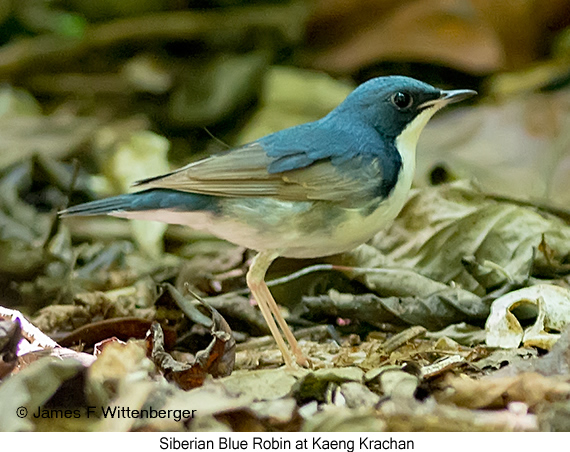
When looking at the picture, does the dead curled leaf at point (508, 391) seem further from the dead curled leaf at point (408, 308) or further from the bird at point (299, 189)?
the dead curled leaf at point (408, 308)

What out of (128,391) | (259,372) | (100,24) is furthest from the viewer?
(100,24)

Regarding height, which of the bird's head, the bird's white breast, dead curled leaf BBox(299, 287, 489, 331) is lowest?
dead curled leaf BBox(299, 287, 489, 331)

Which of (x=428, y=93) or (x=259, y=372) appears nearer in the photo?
(x=259, y=372)

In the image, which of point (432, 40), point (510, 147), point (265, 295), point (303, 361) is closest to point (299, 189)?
point (265, 295)

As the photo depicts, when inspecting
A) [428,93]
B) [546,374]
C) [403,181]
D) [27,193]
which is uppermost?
[428,93]

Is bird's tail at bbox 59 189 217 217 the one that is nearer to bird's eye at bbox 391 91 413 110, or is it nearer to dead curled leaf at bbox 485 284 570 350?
bird's eye at bbox 391 91 413 110

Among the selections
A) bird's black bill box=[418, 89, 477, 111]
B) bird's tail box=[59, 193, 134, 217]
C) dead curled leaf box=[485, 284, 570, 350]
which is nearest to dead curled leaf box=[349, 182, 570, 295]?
dead curled leaf box=[485, 284, 570, 350]

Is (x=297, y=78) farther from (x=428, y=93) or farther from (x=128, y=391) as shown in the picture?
(x=128, y=391)

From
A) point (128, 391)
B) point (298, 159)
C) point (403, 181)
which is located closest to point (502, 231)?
point (403, 181)
